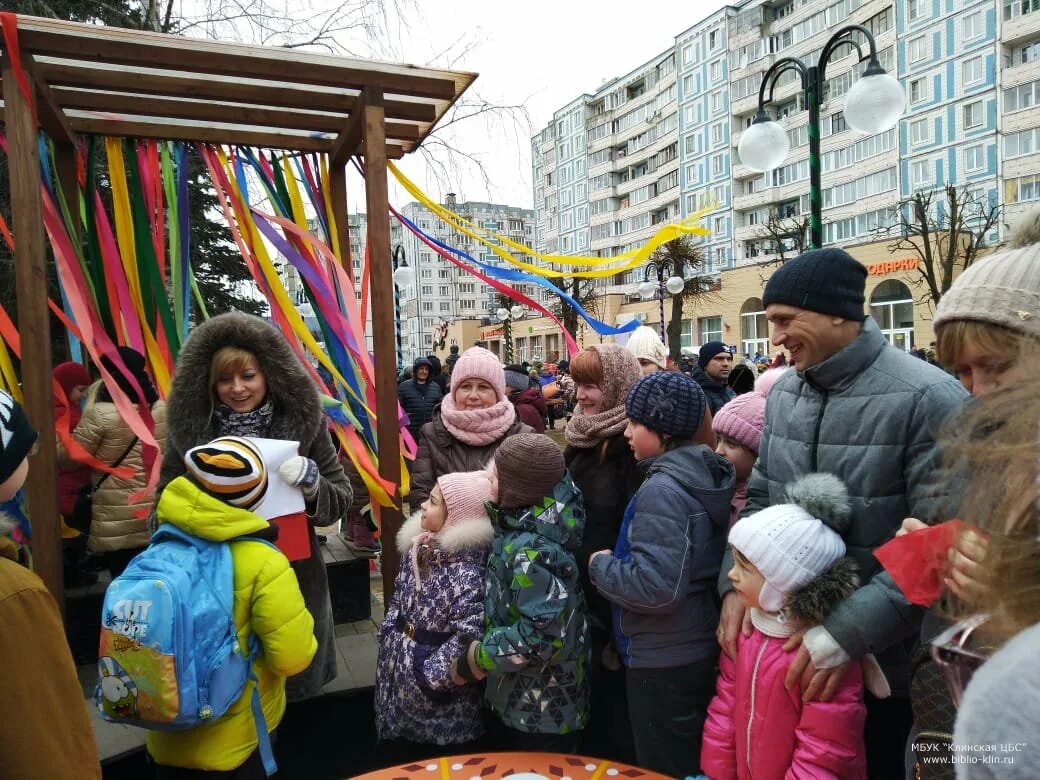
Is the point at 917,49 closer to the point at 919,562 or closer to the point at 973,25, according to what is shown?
the point at 973,25

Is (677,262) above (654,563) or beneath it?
above

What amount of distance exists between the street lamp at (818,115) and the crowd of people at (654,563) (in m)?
3.28

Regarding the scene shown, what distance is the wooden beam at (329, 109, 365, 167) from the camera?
3557 mm

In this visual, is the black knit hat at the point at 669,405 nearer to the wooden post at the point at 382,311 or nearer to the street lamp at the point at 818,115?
the wooden post at the point at 382,311

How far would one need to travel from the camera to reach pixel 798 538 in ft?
5.56

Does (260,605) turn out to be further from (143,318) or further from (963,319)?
(143,318)

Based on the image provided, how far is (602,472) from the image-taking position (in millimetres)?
2740

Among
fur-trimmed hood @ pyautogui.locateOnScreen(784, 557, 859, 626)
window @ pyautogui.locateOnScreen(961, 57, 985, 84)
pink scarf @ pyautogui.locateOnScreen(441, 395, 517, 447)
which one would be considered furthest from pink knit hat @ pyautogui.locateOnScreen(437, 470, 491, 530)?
window @ pyautogui.locateOnScreen(961, 57, 985, 84)

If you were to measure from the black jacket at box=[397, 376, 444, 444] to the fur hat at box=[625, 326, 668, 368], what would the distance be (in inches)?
152

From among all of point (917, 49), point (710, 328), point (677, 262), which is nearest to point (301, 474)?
point (677, 262)

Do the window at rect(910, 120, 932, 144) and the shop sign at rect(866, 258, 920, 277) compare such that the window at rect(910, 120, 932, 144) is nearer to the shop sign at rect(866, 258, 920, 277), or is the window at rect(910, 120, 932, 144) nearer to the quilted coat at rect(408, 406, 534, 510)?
the shop sign at rect(866, 258, 920, 277)

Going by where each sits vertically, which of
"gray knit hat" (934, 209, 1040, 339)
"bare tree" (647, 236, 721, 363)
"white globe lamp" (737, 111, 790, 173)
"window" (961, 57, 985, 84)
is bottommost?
"gray knit hat" (934, 209, 1040, 339)

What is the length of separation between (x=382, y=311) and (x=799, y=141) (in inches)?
1533

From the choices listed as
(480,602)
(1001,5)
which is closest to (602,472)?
(480,602)
